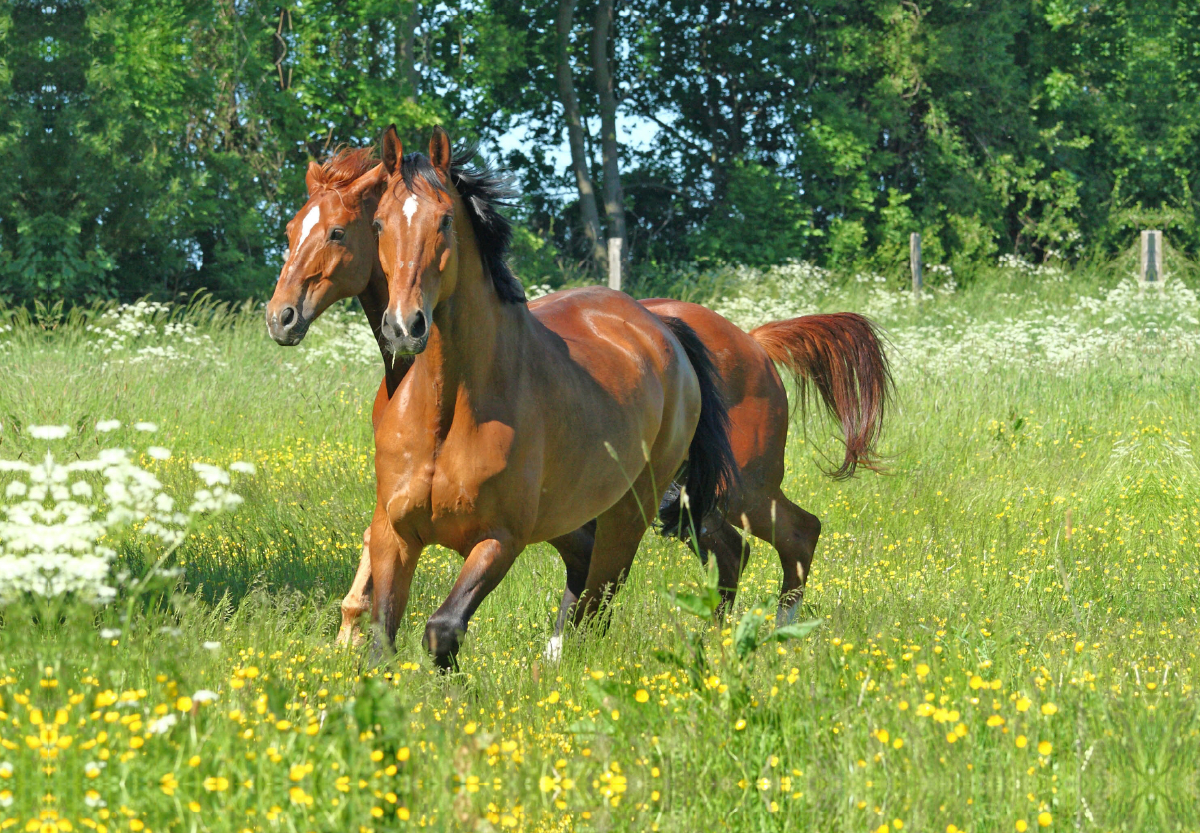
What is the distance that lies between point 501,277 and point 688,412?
1.49 metres

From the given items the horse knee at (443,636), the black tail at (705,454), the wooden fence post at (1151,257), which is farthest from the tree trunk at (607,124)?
the horse knee at (443,636)

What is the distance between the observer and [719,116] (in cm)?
2648

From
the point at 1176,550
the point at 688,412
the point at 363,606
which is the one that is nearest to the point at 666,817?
the point at 363,606

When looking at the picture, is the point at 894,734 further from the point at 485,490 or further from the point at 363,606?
the point at 363,606

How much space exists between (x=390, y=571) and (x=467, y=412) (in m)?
0.61

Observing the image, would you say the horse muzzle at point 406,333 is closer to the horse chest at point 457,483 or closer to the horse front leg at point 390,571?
the horse chest at point 457,483

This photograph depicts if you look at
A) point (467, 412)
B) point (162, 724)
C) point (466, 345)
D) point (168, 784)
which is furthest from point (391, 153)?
point (168, 784)

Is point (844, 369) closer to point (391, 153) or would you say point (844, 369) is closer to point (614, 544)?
point (614, 544)

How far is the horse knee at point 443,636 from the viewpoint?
12.3 feet

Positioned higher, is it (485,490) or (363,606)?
(485,490)

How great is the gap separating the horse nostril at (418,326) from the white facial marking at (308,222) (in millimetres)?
954

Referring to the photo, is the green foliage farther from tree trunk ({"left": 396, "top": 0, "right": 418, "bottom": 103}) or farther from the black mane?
the black mane

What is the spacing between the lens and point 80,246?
15.1 metres

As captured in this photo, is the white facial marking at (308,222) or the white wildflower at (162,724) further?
the white facial marking at (308,222)
